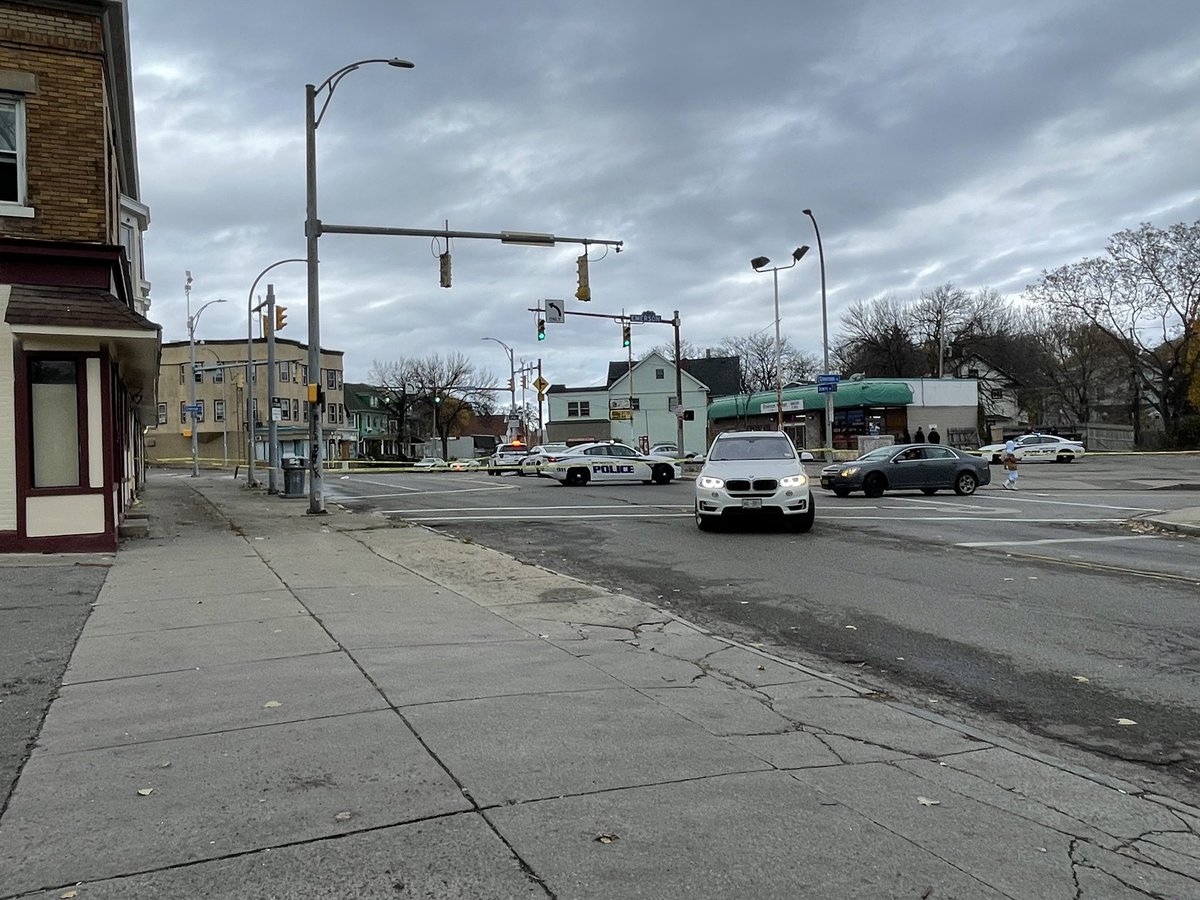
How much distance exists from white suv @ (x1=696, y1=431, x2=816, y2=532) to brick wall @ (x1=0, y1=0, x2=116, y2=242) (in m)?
9.97

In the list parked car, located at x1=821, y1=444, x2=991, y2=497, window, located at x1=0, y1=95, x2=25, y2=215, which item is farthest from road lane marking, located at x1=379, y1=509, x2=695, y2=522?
window, located at x1=0, y1=95, x2=25, y2=215

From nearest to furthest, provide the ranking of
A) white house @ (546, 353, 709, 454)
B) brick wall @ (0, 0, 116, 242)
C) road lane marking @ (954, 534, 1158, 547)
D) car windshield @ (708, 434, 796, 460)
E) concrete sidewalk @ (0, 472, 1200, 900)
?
concrete sidewalk @ (0, 472, 1200, 900)
brick wall @ (0, 0, 116, 242)
road lane marking @ (954, 534, 1158, 547)
car windshield @ (708, 434, 796, 460)
white house @ (546, 353, 709, 454)

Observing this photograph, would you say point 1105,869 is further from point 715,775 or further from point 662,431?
point 662,431

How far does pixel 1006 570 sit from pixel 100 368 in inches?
482

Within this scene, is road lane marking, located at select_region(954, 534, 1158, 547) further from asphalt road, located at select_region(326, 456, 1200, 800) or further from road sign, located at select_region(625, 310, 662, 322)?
road sign, located at select_region(625, 310, 662, 322)

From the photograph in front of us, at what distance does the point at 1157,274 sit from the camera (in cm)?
5609

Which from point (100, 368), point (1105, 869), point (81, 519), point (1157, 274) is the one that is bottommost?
point (1105, 869)

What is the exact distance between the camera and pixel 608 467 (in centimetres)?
3020

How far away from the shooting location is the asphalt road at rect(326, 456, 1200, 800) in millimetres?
5852

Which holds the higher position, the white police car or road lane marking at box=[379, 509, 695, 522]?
the white police car

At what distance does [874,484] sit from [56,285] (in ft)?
61.4

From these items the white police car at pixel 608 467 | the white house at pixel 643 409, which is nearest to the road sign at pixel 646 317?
the white police car at pixel 608 467

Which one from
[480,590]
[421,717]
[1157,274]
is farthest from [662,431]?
[421,717]

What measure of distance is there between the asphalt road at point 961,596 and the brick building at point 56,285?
19.4ft
